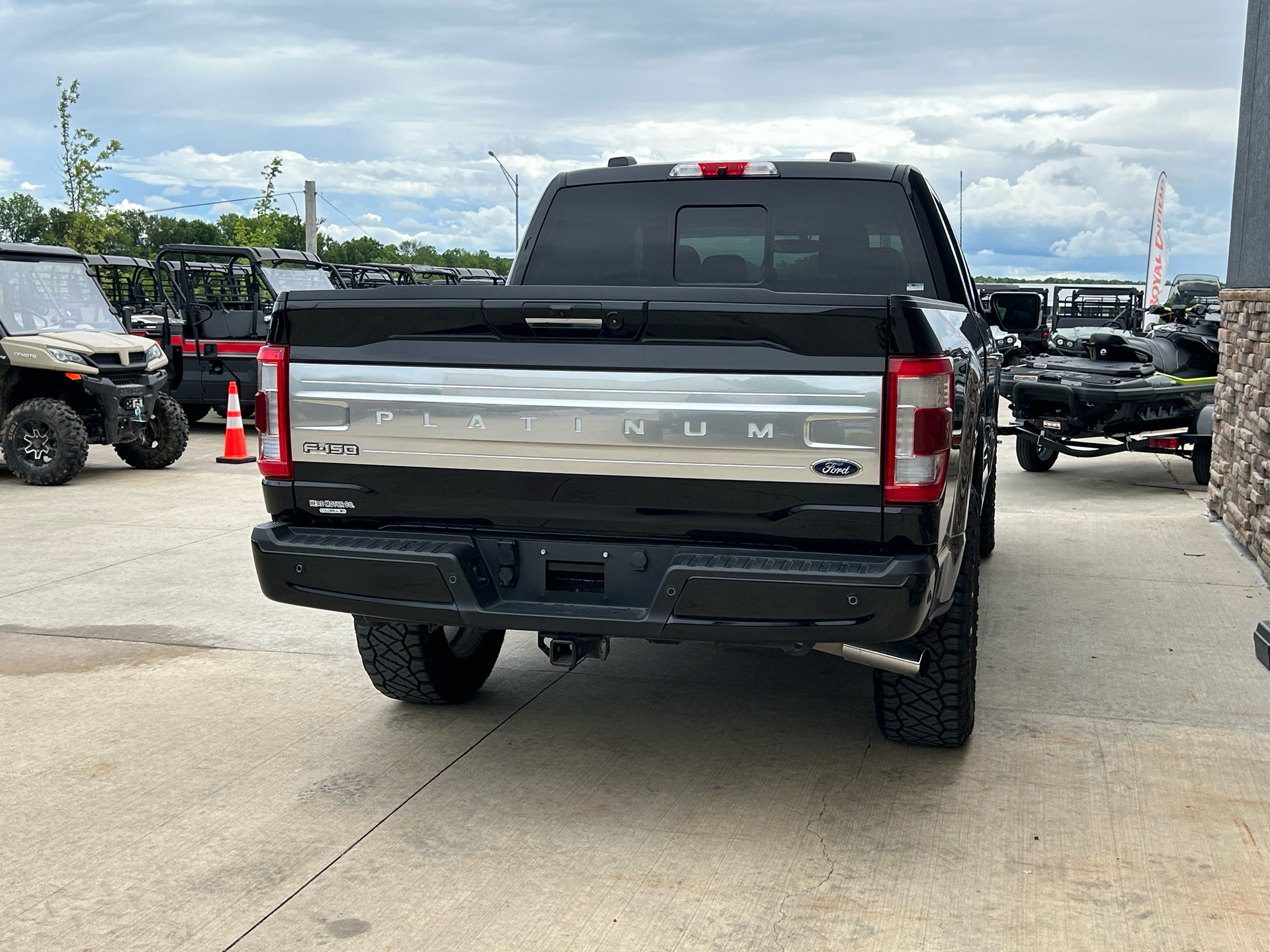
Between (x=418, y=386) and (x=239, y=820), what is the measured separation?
1.49m

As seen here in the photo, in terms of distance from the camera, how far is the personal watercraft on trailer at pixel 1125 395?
11328mm

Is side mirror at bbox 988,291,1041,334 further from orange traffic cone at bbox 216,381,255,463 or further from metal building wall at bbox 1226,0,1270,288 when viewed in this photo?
orange traffic cone at bbox 216,381,255,463

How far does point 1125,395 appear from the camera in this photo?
11.3 metres

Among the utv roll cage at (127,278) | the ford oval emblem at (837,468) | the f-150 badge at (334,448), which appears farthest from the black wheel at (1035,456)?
the utv roll cage at (127,278)

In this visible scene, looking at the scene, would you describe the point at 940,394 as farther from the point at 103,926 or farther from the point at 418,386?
the point at 103,926

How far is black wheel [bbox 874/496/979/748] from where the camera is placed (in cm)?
425

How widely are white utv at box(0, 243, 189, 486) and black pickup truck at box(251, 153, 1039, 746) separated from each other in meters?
8.35

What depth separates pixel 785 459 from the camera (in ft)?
11.7

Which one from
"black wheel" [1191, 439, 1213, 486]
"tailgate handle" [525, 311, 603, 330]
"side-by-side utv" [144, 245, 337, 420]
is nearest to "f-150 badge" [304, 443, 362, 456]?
"tailgate handle" [525, 311, 603, 330]

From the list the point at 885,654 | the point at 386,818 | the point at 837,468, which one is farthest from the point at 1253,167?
the point at 386,818

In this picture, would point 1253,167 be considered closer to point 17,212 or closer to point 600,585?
point 600,585

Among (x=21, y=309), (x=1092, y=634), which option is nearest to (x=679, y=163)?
(x=1092, y=634)

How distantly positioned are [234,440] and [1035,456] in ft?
27.9

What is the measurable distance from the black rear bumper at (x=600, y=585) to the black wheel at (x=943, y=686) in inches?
22.4
